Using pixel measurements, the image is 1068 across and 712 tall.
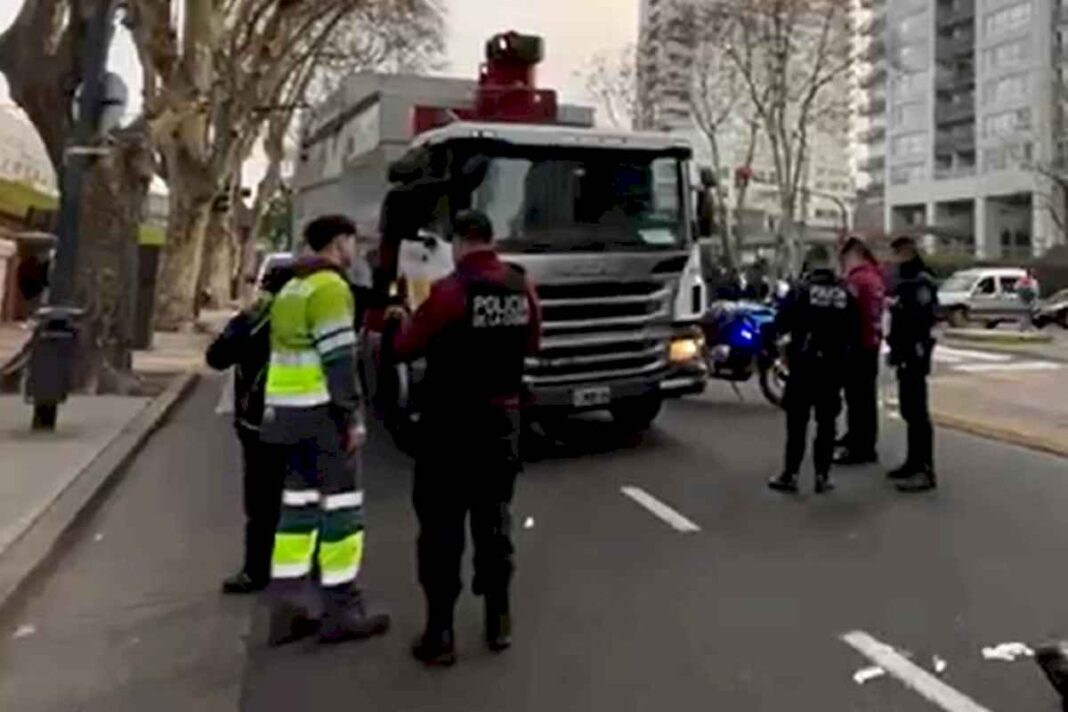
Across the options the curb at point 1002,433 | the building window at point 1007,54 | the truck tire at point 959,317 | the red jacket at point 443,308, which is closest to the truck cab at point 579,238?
the curb at point 1002,433

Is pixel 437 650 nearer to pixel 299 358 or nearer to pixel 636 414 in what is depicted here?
pixel 299 358

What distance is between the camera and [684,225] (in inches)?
Answer: 491

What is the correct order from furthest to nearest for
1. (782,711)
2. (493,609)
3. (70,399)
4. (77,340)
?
(70,399) < (77,340) < (493,609) < (782,711)

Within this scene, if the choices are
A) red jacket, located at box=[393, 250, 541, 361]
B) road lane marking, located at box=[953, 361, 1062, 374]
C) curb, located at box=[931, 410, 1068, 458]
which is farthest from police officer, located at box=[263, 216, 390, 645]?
road lane marking, located at box=[953, 361, 1062, 374]

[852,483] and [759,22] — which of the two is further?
[759,22]

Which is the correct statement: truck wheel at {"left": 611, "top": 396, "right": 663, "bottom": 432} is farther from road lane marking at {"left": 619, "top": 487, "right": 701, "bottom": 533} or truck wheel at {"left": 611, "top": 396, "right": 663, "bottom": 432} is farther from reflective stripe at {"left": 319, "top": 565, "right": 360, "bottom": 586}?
reflective stripe at {"left": 319, "top": 565, "right": 360, "bottom": 586}

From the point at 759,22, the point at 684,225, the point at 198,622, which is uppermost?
the point at 759,22

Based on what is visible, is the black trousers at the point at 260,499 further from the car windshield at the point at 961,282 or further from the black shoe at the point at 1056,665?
the car windshield at the point at 961,282

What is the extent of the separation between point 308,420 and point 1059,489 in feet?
21.8

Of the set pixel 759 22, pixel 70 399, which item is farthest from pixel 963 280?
pixel 70 399

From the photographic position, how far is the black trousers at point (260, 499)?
290 inches

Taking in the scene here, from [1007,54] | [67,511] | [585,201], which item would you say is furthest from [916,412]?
[1007,54]

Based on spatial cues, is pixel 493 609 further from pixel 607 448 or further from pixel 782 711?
pixel 607 448

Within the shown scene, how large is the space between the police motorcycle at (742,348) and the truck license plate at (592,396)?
4558mm
